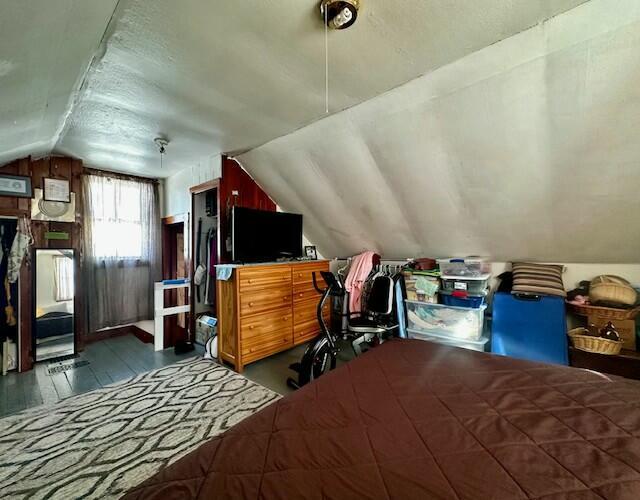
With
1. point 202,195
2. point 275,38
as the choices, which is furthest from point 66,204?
point 275,38

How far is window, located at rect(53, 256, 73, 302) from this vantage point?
331 cm

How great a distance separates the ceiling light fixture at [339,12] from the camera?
1.32 metres

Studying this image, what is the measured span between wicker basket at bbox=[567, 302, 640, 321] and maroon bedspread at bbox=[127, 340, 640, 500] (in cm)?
151

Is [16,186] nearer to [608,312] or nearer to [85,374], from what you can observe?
[85,374]

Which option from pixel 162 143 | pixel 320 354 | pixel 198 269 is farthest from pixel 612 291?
pixel 162 143

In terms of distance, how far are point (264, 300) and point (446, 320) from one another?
1.95m

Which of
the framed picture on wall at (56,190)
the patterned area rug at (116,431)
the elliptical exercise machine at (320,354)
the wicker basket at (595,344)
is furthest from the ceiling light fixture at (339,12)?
the framed picture on wall at (56,190)

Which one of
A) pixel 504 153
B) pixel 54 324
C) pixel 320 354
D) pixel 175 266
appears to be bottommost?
pixel 320 354

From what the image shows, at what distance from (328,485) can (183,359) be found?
3102mm

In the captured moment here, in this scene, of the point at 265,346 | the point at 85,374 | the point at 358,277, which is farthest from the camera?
the point at 358,277

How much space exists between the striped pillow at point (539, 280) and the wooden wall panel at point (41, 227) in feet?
16.9

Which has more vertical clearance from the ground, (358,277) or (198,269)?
(198,269)

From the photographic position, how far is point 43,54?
1405mm

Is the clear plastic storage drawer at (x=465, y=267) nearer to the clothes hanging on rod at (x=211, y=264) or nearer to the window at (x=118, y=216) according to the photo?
the clothes hanging on rod at (x=211, y=264)
